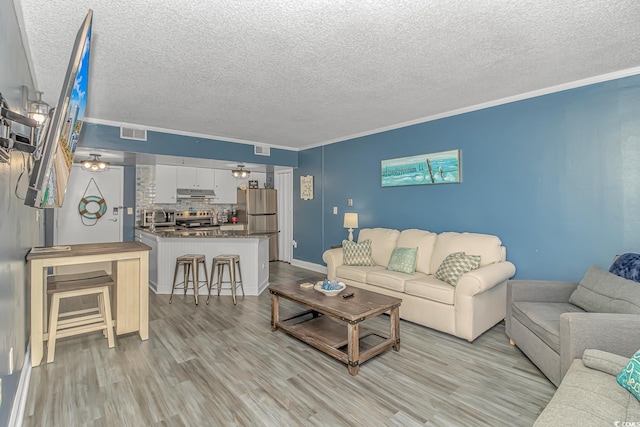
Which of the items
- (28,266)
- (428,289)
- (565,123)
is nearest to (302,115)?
(428,289)

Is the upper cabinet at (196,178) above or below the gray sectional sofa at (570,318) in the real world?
above

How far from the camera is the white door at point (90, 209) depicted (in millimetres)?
5645

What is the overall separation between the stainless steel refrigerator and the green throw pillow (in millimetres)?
6156

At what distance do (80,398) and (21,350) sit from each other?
592 millimetres

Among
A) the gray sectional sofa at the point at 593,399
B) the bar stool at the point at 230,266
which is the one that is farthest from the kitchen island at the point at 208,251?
the gray sectional sofa at the point at 593,399

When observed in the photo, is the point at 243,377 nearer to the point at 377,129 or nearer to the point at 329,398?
the point at 329,398

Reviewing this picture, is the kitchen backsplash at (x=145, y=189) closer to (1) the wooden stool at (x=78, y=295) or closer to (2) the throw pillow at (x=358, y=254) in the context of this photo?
(1) the wooden stool at (x=78, y=295)

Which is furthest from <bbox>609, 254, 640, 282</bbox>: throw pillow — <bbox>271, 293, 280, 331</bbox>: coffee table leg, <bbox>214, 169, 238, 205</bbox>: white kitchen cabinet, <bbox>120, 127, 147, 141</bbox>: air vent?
<bbox>214, 169, 238, 205</bbox>: white kitchen cabinet

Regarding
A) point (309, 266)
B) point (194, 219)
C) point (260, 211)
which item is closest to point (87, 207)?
point (194, 219)

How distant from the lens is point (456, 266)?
330 cm

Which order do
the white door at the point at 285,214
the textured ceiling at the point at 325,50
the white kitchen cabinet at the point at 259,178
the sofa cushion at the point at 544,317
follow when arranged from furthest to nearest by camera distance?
the white kitchen cabinet at the point at 259,178
the white door at the point at 285,214
the sofa cushion at the point at 544,317
the textured ceiling at the point at 325,50

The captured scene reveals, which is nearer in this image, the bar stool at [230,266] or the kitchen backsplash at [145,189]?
the bar stool at [230,266]

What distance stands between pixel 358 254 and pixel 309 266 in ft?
7.47

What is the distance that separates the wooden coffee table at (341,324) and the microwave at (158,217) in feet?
13.6
